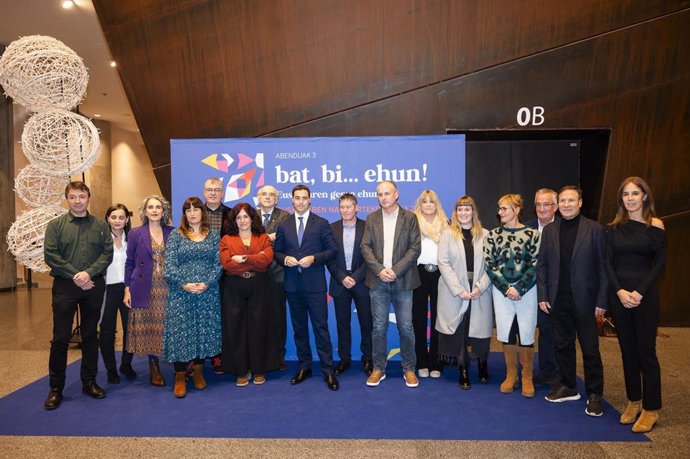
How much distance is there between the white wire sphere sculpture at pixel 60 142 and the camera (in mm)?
5250

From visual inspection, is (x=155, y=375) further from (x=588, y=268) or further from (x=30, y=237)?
(x=588, y=268)

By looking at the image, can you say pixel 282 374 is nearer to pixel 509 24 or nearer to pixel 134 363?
pixel 134 363

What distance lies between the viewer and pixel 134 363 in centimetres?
493

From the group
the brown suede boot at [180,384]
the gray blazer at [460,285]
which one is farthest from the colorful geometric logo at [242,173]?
the gray blazer at [460,285]

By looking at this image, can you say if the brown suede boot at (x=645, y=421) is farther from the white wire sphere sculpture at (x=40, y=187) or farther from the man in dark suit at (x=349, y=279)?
the white wire sphere sculpture at (x=40, y=187)

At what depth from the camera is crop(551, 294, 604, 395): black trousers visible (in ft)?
11.4

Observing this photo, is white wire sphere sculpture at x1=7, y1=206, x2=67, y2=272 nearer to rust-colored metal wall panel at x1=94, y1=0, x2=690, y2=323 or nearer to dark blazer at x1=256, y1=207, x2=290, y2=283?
rust-colored metal wall panel at x1=94, y1=0, x2=690, y2=323

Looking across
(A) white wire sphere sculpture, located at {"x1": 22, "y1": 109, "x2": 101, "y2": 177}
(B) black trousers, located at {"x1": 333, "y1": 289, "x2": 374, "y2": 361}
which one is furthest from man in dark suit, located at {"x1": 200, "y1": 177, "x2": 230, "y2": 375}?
(A) white wire sphere sculpture, located at {"x1": 22, "y1": 109, "x2": 101, "y2": 177}

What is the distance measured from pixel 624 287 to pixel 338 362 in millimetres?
2617

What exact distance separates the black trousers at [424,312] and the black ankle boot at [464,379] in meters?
0.35

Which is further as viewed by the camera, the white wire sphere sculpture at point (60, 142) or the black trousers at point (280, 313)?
the white wire sphere sculpture at point (60, 142)

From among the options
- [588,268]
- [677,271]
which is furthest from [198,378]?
[677,271]

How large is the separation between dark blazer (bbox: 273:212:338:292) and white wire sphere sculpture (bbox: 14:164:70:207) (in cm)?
305

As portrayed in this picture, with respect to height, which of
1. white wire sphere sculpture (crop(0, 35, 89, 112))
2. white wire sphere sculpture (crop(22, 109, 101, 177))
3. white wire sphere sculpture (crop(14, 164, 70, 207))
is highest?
white wire sphere sculpture (crop(0, 35, 89, 112))
